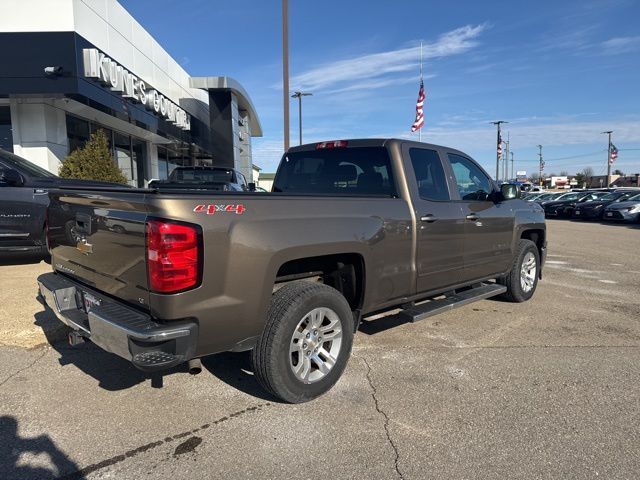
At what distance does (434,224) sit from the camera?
436 centimetres

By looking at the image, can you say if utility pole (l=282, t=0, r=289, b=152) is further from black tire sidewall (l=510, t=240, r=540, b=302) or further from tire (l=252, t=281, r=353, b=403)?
tire (l=252, t=281, r=353, b=403)

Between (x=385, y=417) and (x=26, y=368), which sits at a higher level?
(x=26, y=368)

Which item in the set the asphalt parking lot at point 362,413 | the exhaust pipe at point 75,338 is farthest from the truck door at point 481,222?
the exhaust pipe at point 75,338

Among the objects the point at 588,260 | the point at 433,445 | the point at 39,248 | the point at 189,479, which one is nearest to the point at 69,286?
the point at 189,479

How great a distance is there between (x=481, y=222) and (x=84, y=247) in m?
3.88

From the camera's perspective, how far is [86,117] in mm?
13766

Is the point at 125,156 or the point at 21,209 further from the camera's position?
the point at 125,156

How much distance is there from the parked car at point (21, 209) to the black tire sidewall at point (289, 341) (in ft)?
17.7

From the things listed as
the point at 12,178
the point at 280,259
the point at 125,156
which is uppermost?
the point at 125,156

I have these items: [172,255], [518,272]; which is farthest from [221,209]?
[518,272]

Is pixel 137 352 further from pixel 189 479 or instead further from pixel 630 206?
pixel 630 206

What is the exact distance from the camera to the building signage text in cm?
1125

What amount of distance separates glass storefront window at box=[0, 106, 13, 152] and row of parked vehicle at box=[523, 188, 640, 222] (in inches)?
760

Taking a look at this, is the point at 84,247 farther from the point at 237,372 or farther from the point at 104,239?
the point at 237,372
